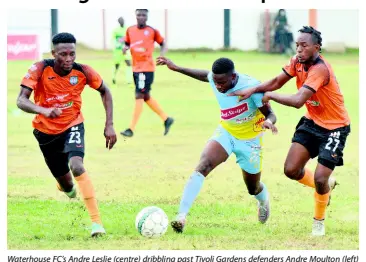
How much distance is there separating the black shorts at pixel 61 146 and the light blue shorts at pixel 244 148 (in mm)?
1451

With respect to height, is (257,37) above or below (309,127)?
below

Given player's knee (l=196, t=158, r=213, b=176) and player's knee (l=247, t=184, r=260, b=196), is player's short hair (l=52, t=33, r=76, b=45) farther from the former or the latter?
player's knee (l=247, t=184, r=260, b=196)

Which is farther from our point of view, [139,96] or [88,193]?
[139,96]

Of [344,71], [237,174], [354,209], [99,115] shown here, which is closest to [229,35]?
[344,71]

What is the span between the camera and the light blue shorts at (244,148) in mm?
9969

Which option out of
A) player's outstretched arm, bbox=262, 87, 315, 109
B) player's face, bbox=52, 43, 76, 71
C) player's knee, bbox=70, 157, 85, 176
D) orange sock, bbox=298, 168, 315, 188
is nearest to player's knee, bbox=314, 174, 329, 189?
orange sock, bbox=298, 168, 315, 188

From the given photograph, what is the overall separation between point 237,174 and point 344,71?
61.1 feet

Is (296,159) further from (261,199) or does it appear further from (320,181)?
(261,199)

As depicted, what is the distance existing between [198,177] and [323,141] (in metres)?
1.37

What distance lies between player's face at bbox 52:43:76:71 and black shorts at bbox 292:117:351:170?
8.44 feet

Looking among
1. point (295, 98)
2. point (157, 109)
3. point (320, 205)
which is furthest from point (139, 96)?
point (295, 98)

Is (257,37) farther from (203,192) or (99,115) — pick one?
(203,192)

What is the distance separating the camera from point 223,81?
9.66m

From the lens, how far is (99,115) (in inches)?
870
